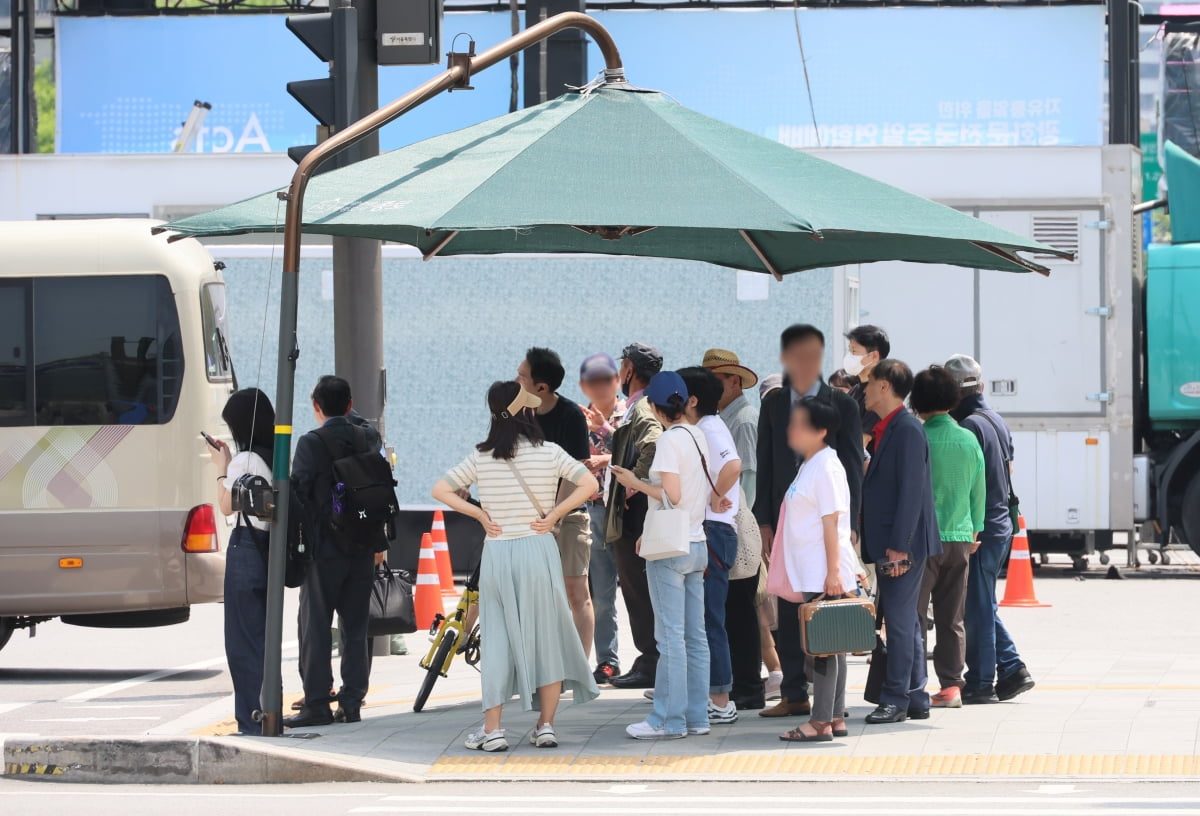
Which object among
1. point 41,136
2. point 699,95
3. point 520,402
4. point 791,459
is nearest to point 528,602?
point 520,402

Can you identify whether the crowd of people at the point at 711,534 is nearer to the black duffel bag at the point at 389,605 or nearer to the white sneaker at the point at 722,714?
the white sneaker at the point at 722,714

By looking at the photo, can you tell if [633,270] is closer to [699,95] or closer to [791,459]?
[791,459]

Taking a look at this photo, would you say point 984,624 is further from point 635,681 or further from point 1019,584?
point 1019,584

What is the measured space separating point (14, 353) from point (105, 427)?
827 millimetres

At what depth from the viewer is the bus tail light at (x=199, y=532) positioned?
483 inches

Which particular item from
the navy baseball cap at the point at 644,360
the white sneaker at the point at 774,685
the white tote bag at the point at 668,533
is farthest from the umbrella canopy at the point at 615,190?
the white sneaker at the point at 774,685

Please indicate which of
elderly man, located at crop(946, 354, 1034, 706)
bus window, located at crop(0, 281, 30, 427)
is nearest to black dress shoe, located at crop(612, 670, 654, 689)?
elderly man, located at crop(946, 354, 1034, 706)

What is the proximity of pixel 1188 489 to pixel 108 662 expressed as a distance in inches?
397

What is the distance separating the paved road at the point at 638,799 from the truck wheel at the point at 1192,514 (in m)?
10.5

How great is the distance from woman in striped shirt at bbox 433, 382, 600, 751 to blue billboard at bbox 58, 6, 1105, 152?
83.7ft

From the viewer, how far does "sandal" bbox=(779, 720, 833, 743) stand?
861 cm

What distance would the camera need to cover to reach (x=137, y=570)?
12211 millimetres

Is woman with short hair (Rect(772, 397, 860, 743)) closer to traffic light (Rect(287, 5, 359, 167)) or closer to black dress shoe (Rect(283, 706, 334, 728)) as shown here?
black dress shoe (Rect(283, 706, 334, 728))

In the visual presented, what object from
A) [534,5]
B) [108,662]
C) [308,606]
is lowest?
[108,662]
